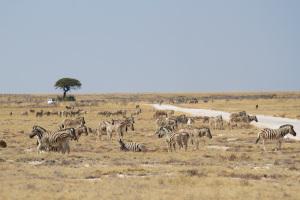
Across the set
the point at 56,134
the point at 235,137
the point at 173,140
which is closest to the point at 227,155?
the point at 173,140

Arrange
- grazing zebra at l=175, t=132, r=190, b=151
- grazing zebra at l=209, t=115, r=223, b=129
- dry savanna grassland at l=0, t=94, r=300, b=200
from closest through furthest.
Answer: dry savanna grassland at l=0, t=94, r=300, b=200
grazing zebra at l=175, t=132, r=190, b=151
grazing zebra at l=209, t=115, r=223, b=129

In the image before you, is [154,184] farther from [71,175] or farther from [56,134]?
[56,134]

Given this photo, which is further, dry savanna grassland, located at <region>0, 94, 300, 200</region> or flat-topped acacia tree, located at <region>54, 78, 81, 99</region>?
flat-topped acacia tree, located at <region>54, 78, 81, 99</region>

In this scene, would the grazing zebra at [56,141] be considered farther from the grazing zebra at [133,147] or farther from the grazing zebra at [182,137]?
the grazing zebra at [182,137]

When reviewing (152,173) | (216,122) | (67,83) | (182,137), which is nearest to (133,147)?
(182,137)

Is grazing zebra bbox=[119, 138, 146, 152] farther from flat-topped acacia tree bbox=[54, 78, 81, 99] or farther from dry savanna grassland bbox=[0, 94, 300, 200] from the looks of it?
flat-topped acacia tree bbox=[54, 78, 81, 99]

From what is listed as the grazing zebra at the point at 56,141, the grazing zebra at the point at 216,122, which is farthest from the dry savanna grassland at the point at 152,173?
the grazing zebra at the point at 216,122

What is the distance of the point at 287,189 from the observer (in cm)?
1884

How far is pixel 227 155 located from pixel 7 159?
992 centimetres

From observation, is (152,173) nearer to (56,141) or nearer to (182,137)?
(56,141)

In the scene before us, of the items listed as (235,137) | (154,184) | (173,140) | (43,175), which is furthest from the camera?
(235,137)

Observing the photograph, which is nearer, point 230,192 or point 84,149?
point 230,192

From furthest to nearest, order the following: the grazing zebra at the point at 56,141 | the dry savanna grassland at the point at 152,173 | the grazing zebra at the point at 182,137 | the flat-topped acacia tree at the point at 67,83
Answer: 1. the flat-topped acacia tree at the point at 67,83
2. the grazing zebra at the point at 182,137
3. the grazing zebra at the point at 56,141
4. the dry savanna grassland at the point at 152,173

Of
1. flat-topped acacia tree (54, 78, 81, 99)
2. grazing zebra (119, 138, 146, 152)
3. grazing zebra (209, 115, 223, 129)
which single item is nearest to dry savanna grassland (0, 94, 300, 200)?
grazing zebra (119, 138, 146, 152)
